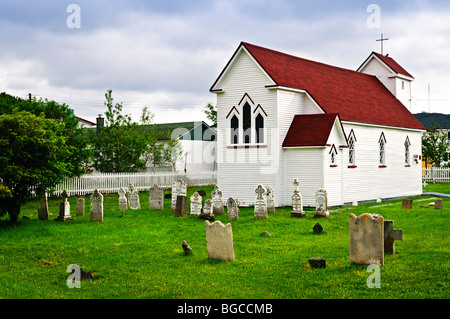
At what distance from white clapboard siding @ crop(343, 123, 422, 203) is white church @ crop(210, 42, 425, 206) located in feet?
0.20

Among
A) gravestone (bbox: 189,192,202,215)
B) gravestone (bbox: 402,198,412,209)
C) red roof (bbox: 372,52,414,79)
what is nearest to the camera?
gravestone (bbox: 189,192,202,215)

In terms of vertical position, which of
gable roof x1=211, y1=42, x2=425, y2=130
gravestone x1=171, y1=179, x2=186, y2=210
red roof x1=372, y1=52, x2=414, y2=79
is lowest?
gravestone x1=171, y1=179, x2=186, y2=210

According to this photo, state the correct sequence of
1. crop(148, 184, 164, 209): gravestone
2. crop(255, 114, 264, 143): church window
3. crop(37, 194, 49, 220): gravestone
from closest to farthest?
crop(37, 194, 49, 220): gravestone < crop(148, 184, 164, 209): gravestone < crop(255, 114, 264, 143): church window

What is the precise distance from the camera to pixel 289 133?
2836cm

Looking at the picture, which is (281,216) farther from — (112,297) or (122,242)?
(112,297)

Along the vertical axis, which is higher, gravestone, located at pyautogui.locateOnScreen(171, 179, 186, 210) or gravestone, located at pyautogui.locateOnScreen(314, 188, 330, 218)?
gravestone, located at pyautogui.locateOnScreen(171, 179, 186, 210)

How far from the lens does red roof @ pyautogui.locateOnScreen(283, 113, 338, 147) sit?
27.2 m

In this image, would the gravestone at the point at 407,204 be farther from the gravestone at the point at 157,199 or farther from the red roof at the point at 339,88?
the gravestone at the point at 157,199

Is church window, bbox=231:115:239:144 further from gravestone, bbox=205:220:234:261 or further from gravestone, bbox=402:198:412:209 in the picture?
gravestone, bbox=205:220:234:261

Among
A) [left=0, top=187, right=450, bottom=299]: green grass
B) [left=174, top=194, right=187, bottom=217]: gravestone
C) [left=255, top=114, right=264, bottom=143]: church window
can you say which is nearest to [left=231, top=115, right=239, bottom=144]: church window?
[left=255, top=114, right=264, bottom=143]: church window

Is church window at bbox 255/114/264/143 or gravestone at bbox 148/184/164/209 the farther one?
church window at bbox 255/114/264/143

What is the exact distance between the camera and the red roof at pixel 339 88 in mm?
29203

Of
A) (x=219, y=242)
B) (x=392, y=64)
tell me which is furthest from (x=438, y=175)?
(x=219, y=242)

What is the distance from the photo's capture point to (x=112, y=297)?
10312 mm
